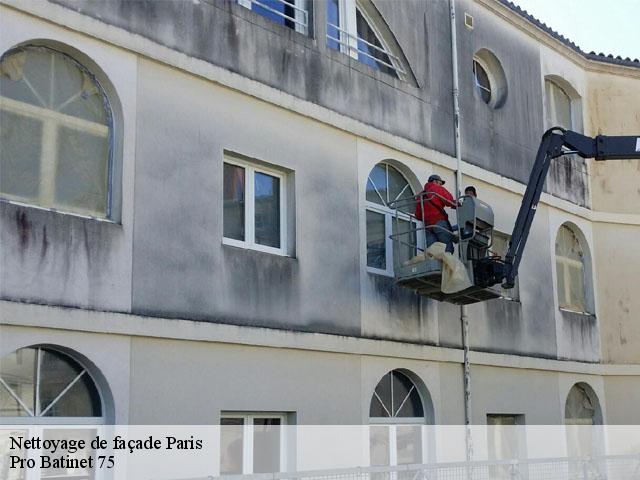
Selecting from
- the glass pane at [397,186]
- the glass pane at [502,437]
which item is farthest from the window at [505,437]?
the glass pane at [397,186]

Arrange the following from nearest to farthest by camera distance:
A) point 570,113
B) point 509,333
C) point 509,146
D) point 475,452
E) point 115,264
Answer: point 115,264, point 475,452, point 509,333, point 509,146, point 570,113

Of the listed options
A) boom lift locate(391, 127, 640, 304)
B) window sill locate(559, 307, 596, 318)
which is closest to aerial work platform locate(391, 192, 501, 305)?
boom lift locate(391, 127, 640, 304)

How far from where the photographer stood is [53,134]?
32.4ft

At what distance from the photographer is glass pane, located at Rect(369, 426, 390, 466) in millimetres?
13125

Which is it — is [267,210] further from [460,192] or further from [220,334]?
[460,192]

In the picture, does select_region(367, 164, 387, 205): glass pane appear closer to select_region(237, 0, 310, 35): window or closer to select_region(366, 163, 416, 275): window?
select_region(366, 163, 416, 275): window

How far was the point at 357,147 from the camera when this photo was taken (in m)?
13.6

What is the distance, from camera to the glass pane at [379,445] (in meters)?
13.1

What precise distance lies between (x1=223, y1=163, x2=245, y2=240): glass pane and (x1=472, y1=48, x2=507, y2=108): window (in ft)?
21.6

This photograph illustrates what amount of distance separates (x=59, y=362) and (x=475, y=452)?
24.0 feet

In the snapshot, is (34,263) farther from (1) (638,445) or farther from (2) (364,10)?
(1) (638,445)

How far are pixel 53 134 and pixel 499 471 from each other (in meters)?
6.52

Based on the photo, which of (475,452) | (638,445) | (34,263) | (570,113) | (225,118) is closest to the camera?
(34,263)

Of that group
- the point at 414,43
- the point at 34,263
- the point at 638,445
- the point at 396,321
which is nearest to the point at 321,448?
the point at 396,321
